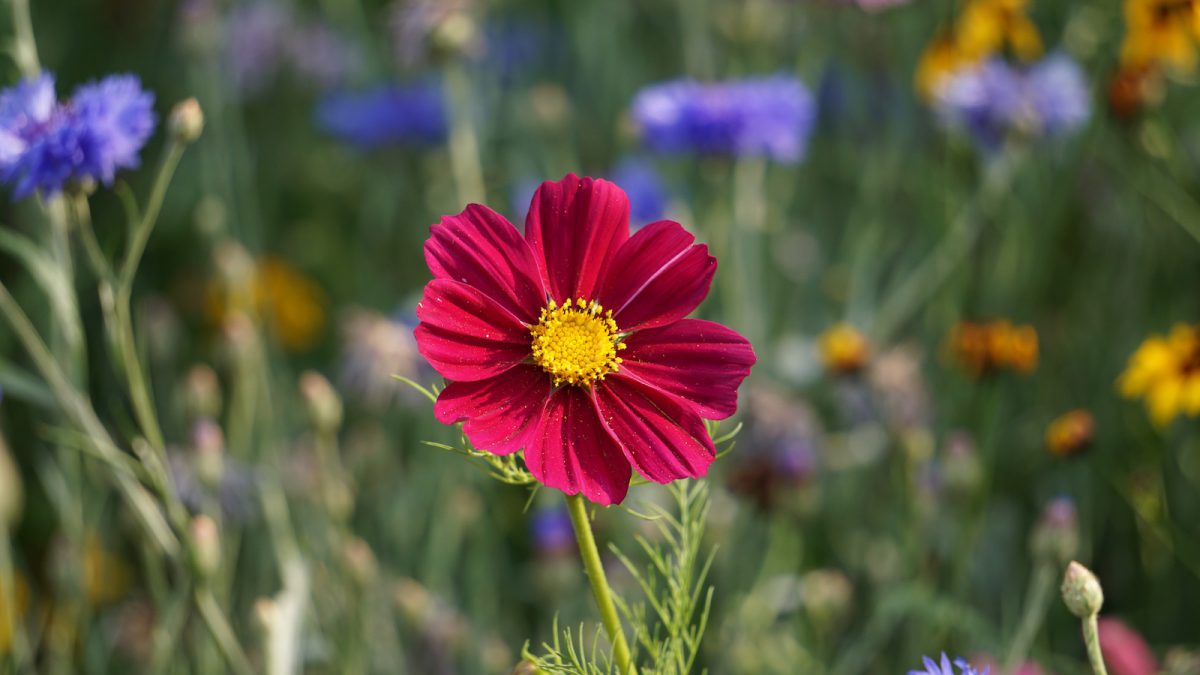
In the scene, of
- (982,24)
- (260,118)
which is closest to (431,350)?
(982,24)

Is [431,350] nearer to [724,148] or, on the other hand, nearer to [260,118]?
[724,148]

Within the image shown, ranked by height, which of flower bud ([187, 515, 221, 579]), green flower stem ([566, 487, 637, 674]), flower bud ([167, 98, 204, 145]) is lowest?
green flower stem ([566, 487, 637, 674])

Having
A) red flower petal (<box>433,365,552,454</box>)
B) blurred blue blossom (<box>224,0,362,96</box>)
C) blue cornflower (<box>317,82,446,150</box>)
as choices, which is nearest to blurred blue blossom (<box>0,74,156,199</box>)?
red flower petal (<box>433,365,552,454</box>)

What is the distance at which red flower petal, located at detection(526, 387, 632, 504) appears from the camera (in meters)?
0.55

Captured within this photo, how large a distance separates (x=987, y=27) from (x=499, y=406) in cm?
109

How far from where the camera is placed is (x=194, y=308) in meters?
1.98

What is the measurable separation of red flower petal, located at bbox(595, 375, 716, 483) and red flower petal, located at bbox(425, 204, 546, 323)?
0.19 feet

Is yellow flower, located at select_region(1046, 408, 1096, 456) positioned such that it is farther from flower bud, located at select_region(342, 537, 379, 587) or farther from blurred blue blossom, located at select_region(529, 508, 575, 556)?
flower bud, located at select_region(342, 537, 379, 587)

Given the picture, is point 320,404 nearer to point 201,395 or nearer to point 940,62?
point 201,395

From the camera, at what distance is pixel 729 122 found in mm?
1331

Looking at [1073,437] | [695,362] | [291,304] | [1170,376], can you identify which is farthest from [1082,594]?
[291,304]

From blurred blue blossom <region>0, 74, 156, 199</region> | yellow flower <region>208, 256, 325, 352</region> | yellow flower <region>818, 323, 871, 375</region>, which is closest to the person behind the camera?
blurred blue blossom <region>0, 74, 156, 199</region>

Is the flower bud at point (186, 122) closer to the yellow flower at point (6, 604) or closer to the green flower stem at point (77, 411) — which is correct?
the green flower stem at point (77, 411)

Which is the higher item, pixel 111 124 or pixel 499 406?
pixel 111 124
